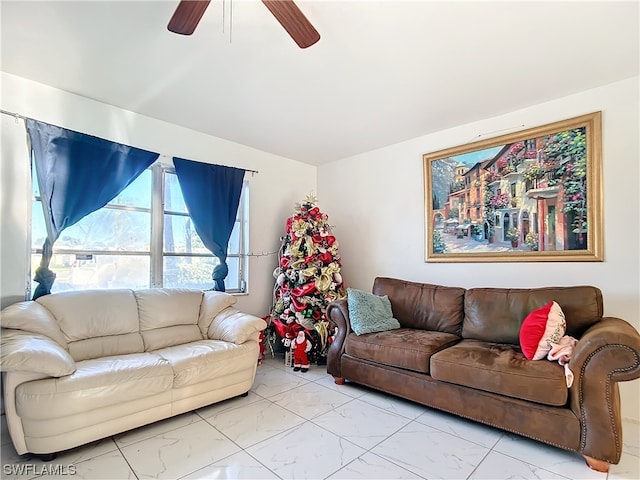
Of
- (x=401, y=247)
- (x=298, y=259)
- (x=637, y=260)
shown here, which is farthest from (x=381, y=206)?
(x=637, y=260)

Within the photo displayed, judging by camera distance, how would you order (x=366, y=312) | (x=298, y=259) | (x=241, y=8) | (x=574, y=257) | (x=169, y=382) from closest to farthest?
(x=241, y=8)
(x=169, y=382)
(x=574, y=257)
(x=366, y=312)
(x=298, y=259)

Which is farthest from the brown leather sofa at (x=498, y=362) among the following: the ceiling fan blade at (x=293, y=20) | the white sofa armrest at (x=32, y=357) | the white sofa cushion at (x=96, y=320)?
the ceiling fan blade at (x=293, y=20)

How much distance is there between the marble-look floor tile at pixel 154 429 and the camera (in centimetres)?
217

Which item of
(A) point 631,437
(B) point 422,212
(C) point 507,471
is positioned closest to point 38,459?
(C) point 507,471

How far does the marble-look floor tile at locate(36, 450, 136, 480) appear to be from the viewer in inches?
70.2

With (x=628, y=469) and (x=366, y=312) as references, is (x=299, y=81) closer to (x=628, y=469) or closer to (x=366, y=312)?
(x=366, y=312)

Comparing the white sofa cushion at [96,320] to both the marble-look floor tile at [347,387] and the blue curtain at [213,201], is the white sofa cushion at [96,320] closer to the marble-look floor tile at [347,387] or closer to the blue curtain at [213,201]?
→ the blue curtain at [213,201]

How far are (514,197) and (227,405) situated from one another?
306 cm

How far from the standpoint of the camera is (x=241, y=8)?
6.11ft

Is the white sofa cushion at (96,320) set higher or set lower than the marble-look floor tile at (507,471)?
higher

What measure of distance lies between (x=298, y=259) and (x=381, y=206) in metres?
1.21

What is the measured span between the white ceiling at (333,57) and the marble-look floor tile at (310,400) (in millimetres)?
2538

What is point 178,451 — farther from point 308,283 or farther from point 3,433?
point 308,283

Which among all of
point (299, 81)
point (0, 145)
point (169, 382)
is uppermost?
point (299, 81)
